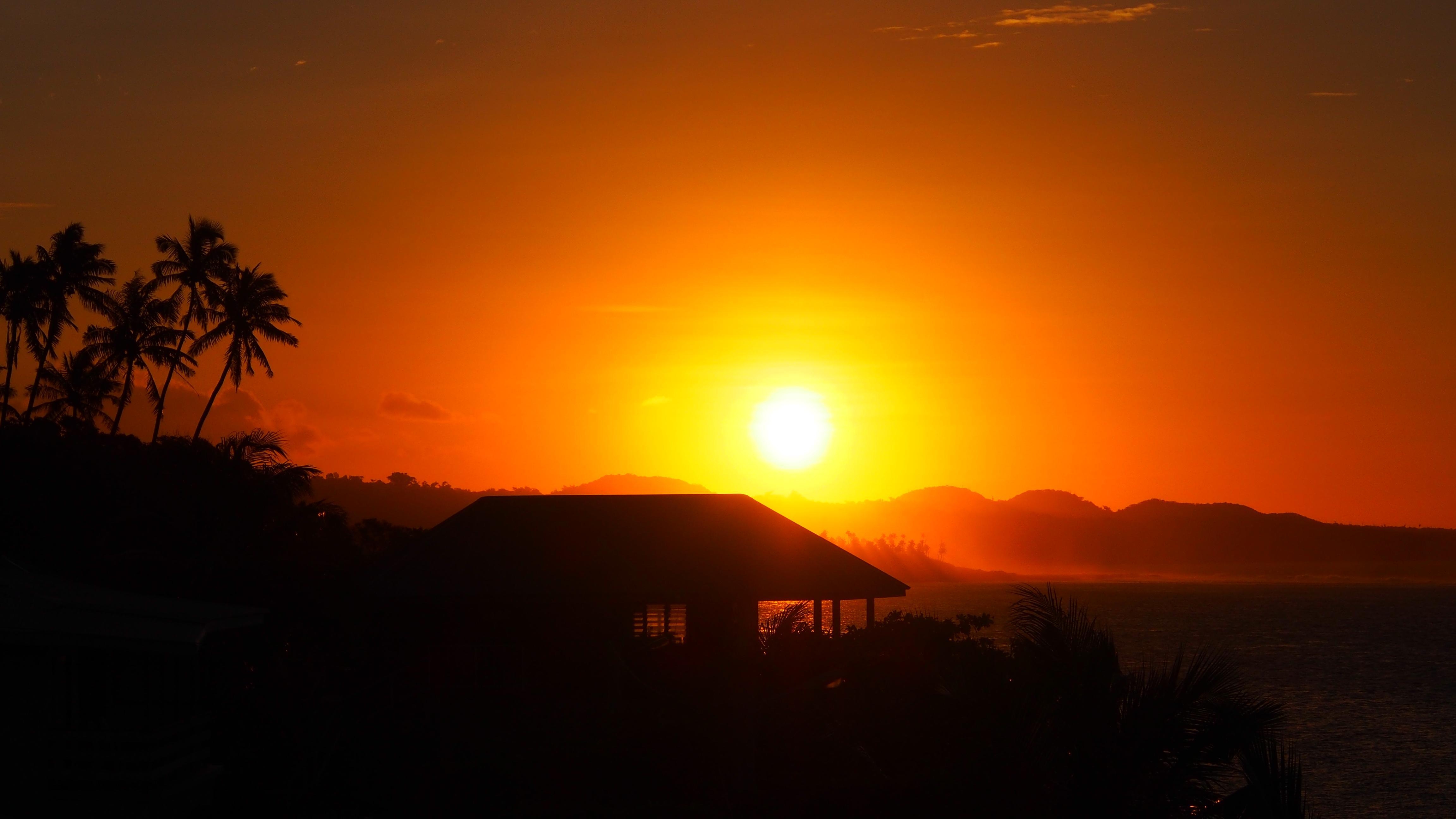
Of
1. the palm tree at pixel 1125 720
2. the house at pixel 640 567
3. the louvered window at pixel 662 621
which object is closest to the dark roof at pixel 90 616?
the house at pixel 640 567

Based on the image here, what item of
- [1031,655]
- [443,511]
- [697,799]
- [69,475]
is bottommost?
[697,799]

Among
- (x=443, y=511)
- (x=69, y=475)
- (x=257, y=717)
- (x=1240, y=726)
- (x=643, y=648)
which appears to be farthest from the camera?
(x=443, y=511)

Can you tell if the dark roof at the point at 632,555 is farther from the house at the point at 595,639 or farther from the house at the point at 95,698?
the house at the point at 95,698

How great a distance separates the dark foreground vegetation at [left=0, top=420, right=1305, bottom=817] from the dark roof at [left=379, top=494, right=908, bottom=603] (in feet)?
2.55

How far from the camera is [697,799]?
20.3 m

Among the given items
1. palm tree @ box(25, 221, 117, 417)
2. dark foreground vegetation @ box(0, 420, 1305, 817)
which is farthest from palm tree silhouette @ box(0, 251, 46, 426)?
dark foreground vegetation @ box(0, 420, 1305, 817)

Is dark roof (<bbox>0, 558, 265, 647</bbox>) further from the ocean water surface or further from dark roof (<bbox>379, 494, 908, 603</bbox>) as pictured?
the ocean water surface

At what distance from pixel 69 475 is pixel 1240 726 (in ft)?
105

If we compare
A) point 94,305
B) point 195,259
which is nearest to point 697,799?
point 195,259

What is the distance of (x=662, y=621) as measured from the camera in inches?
1121

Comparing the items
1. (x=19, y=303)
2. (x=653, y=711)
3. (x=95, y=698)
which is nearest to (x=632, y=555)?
(x=653, y=711)

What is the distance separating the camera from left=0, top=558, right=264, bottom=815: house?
1591cm

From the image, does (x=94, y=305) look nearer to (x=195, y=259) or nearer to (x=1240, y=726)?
(x=195, y=259)

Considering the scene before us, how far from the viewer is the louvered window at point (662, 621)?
27141 millimetres
